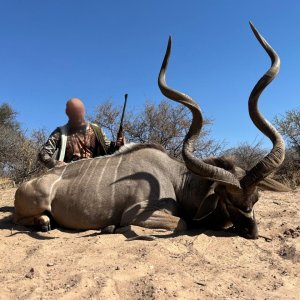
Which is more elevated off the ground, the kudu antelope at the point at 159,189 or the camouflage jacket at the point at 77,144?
the camouflage jacket at the point at 77,144

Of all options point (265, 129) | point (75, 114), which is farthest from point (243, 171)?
point (75, 114)

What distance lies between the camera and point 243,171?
3828 mm

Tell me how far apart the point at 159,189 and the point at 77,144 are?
4.69 feet

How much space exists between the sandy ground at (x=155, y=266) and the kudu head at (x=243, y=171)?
0.67ft

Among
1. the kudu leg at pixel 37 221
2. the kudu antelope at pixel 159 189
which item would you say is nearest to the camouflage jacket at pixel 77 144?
the kudu antelope at pixel 159 189

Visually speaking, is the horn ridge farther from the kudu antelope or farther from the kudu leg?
the kudu leg

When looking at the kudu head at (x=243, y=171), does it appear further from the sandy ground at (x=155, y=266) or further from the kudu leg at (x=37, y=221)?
the kudu leg at (x=37, y=221)

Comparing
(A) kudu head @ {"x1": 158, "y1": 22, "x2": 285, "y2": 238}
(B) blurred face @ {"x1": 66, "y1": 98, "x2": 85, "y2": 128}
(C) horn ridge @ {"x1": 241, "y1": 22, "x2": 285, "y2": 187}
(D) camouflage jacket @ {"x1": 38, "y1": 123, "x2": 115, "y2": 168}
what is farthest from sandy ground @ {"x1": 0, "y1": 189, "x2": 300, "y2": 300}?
(B) blurred face @ {"x1": 66, "y1": 98, "x2": 85, "y2": 128}

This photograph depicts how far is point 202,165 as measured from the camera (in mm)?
3598

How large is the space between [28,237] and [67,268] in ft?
4.08

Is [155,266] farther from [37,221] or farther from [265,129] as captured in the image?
[37,221]

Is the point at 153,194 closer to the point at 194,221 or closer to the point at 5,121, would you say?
the point at 194,221

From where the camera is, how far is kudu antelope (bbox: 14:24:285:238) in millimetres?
3512

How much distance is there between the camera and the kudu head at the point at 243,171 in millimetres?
3438
